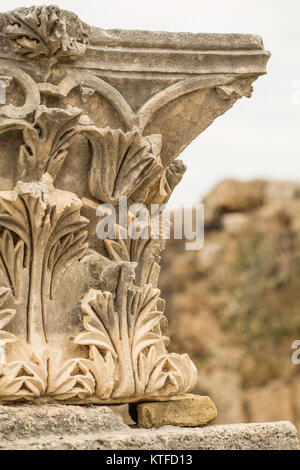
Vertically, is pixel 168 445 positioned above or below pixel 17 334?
below

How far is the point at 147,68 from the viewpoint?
4.23 m

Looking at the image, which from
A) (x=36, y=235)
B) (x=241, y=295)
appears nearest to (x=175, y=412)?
(x=36, y=235)

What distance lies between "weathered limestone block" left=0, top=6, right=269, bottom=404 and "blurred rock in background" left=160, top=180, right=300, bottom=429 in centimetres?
1033

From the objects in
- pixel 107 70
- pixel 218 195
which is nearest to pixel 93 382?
pixel 107 70

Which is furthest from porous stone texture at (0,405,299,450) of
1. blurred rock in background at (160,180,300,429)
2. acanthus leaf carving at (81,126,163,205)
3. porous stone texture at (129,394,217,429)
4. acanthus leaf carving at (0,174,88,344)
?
blurred rock in background at (160,180,300,429)

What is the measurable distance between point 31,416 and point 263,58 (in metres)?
1.86

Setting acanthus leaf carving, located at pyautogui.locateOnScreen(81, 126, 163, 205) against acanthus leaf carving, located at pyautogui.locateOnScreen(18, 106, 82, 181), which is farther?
acanthus leaf carving, located at pyautogui.locateOnScreen(81, 126, 163, 205)

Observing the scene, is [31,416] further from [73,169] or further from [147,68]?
[147,68]

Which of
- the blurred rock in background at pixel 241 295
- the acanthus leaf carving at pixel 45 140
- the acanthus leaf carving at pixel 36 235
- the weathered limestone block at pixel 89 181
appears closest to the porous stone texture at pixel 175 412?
the weathered limestone block at pixel 89 181

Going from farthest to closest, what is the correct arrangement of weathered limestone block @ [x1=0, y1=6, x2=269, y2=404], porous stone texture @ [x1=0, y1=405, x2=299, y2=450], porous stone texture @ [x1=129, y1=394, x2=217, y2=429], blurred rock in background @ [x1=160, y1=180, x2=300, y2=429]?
blurred rock in background @ [x1=160, y1=180, x2=300, y2=429], porous stone texture @ [x1=129, y1=394, x2=217, y2=429], weathered limestone block @ [x1=0, y1=6, x2=269, y2=404], porous stone texture @ [x1=0, y1=405, x2=299, y2=450]

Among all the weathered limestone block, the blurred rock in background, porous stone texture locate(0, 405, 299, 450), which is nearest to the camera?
porous stone texture locate(0, 405, 299, 450)

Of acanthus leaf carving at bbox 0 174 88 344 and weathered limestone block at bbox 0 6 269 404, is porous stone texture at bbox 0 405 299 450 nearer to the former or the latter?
weathered limestone block at bbox 0 6 269 404

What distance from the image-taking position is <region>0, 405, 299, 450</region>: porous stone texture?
359 centimetres
